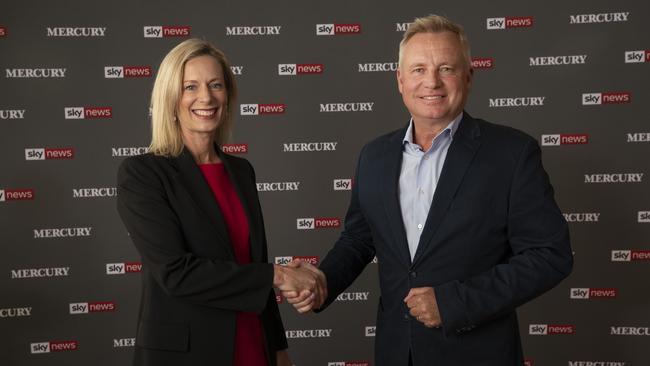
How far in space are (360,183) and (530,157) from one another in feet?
2.17

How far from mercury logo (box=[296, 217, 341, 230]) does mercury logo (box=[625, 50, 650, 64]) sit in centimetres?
254

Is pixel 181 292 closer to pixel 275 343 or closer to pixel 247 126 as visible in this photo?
pixel 275 343

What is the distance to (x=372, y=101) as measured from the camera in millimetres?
4320

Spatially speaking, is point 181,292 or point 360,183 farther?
point 360,183

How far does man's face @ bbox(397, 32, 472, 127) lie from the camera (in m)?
2.01

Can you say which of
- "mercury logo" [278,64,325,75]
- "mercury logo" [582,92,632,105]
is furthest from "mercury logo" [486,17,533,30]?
"mercury logo" [278,64,325,75]

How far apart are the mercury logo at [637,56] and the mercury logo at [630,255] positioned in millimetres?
1463

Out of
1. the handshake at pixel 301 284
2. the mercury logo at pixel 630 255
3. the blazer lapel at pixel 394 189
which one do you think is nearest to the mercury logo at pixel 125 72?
Answer: the handshake at pixel 301 284

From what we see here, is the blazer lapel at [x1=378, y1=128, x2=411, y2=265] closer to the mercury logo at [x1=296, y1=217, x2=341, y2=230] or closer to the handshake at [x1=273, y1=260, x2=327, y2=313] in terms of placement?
the handshake at [x1=273, y1=260, x2=327, y2=313]

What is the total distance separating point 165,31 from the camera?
14.0ft

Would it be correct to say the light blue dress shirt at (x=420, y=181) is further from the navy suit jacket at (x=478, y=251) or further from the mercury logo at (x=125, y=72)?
the mercury logo at (x=125, y=72)

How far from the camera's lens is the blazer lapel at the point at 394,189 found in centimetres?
196

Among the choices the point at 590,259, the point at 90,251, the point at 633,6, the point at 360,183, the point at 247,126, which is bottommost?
the point at 590,259

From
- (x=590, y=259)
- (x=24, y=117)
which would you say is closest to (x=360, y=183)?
(x=590, y=259)
